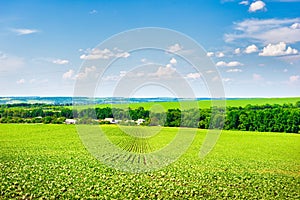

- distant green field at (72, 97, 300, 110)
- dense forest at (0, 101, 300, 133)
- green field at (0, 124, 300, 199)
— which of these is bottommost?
green field at (0, 124, 300, 199)

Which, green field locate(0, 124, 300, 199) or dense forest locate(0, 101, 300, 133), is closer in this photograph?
green field locate(0, 124, 300, 199)

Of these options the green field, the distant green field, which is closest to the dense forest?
the distant green field

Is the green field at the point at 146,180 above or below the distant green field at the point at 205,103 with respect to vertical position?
below

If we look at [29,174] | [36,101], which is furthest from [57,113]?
[29,174]

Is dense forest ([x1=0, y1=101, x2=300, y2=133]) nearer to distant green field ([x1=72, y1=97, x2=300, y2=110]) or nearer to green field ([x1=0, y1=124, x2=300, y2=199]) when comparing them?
distant green field ([x1=72, y1=97, x2=300, y2=110])

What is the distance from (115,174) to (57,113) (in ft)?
191

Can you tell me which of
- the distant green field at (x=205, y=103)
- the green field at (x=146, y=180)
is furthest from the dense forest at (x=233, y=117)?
the green field at (x=146, y=180)

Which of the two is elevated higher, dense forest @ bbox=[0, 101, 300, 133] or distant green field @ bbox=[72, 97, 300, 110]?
distant green field @ bbox=[72, 97, 300, 110]

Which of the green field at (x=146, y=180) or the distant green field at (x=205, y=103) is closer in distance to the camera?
the green field at (x=146, y=180)

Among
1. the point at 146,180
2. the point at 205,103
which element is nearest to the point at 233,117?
the point at 205,103

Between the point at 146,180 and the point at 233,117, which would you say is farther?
the point at 233,117

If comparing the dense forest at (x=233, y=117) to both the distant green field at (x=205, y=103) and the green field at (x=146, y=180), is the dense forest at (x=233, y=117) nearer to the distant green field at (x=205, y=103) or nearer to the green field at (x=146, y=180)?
the distant green field at (x=205, y=103)

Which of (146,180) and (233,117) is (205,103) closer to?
(146,180)

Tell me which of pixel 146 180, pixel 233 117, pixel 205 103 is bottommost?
pixel 146 180
